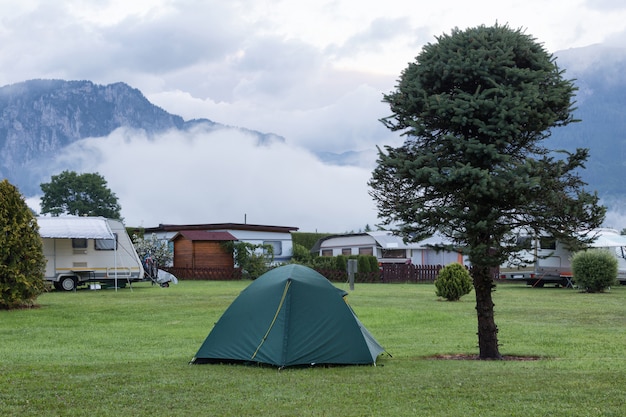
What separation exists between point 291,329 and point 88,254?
21.1 meters

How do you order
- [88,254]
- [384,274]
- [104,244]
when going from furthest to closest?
[384,274] < [104,244] < [88,254]

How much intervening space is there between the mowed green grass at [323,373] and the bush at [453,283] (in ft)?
13.6

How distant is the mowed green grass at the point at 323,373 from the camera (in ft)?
23.8

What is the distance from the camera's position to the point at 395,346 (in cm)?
1314

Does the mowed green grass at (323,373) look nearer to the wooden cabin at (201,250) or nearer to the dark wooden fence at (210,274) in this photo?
the dark wooden fence at (210,274)

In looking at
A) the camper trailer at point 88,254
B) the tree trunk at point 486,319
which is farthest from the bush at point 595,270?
the tree trunk at point 486,319

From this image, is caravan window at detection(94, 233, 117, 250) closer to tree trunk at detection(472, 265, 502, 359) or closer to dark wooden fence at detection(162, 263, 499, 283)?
dark wooden fence at detection(162, 263, 499, 283)

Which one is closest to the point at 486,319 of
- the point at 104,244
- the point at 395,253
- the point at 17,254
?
the point at 17,254

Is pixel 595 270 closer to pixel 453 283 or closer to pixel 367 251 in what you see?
pixel 453 283

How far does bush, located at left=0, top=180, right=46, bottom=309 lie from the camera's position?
19.6 metres

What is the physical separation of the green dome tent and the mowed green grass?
214mm

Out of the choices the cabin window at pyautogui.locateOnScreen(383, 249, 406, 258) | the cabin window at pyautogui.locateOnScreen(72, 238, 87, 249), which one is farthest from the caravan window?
the cabin window at pyautogui.locateOnScreen(383, 249, 406, 258)

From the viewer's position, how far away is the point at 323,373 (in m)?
9.52

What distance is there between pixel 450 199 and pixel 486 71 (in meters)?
1.89
